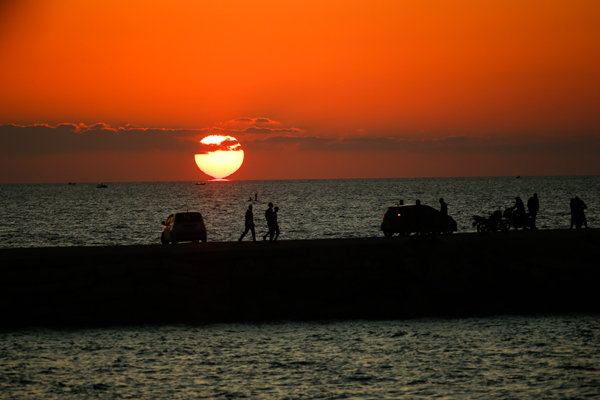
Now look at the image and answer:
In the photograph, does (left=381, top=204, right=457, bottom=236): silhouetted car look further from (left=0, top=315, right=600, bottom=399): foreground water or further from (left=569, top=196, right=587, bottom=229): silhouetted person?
(left=0, top=315, right=600, bottom=399): foreground water

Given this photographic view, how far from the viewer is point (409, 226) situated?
33.4 m

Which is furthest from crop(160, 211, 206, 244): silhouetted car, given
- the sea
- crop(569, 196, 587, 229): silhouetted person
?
crop(569, 196, 587, 229): silhouetted person

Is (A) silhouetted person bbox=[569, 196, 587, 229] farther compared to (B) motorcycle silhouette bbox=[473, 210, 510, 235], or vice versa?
(A) silhouetted person bbox=[569, 196, 587, 229]

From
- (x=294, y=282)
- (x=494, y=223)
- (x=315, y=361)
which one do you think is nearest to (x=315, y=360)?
(x=315, y=361)

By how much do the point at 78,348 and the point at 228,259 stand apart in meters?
7.31

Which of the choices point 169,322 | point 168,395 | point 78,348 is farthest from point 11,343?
point 168,395

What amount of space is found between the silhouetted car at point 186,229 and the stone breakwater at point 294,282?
5631 millimetres

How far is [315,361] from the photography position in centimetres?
1753

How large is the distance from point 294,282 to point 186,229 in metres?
9.86

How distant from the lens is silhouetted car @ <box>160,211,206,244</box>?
3260 centimetres

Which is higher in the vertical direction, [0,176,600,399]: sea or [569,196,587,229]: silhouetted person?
[569,196,587,229]: silhouetted person

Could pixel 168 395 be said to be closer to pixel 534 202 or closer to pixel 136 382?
pixel 136 382

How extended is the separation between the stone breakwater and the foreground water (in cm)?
169

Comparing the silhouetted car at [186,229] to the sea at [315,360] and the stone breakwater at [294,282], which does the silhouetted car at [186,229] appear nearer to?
the stone breakwater at [294,282]
